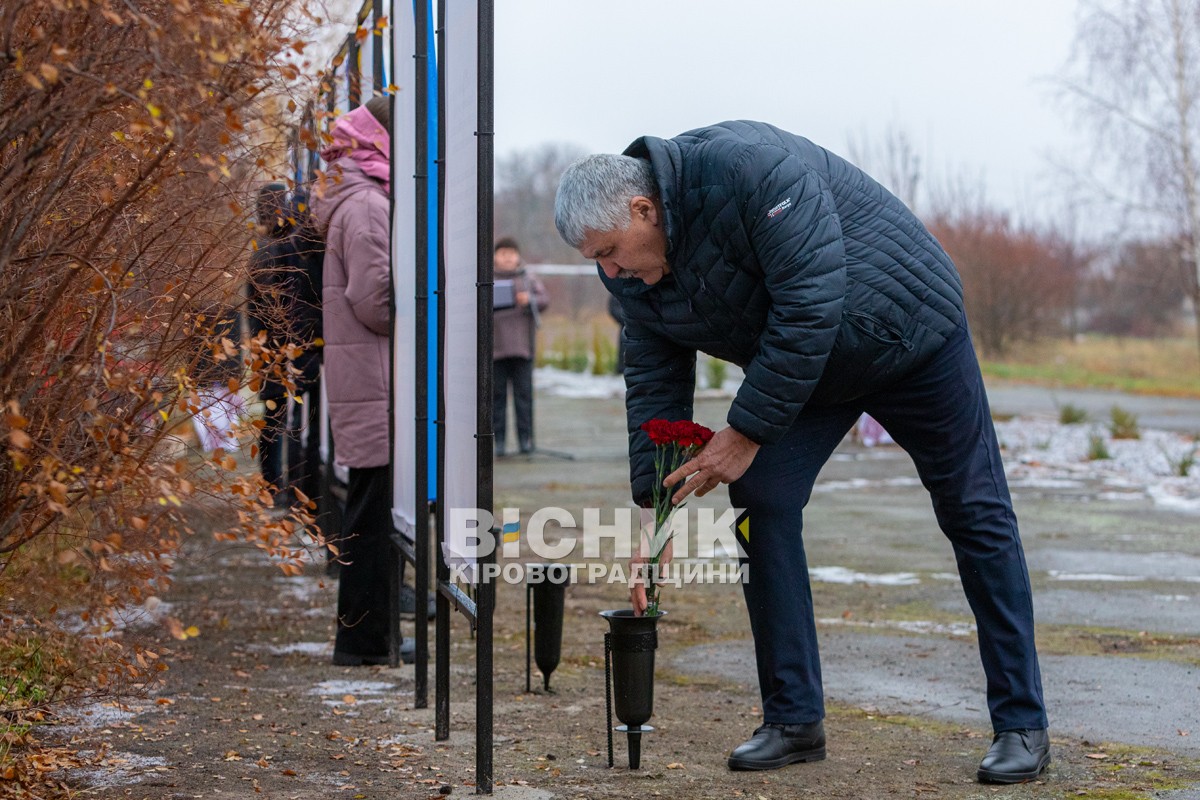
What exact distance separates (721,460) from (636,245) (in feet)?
1.82

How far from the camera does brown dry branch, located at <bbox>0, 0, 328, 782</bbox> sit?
241 cm

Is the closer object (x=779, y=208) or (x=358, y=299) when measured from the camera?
(x=779, y=208)

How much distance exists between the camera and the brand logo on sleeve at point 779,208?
126 inches

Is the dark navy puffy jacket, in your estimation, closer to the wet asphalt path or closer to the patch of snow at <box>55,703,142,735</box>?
the wet asphalt path

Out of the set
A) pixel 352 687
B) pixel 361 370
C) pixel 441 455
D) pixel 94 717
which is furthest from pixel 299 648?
pixel 441 455

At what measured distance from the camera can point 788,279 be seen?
322cm

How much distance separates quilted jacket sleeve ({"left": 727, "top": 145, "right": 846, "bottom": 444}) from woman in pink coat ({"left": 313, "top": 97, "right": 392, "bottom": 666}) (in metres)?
1.78

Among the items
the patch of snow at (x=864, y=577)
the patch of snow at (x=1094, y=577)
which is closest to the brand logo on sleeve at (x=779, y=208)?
the patch of snow at (x=864, y=577)

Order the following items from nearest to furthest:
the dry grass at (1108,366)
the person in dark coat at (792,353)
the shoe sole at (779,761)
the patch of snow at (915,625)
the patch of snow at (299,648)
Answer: the person in dark coat at (792,353), the shoe sole at (779,761), the patch of snow at (299,648), the patch of snow at (915,625), the dry grass at (1108,366)

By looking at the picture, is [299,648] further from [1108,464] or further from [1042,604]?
[1108,464]

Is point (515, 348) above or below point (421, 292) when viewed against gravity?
above

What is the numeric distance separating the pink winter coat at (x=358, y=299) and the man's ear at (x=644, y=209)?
157 centimetres

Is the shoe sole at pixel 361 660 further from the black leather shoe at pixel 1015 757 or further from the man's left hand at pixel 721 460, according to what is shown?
the black leather shoe at pixel 1015 757

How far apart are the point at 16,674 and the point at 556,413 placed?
15.1m
